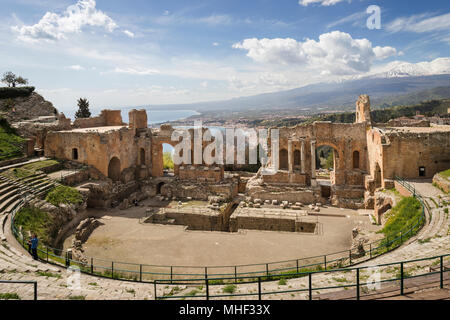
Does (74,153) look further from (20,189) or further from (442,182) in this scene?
(442,182)

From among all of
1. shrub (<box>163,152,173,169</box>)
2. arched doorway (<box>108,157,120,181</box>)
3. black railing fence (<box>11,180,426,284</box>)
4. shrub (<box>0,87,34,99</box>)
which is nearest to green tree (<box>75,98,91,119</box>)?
shrub (<box>0,87,34,99</box>)

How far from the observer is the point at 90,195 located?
83.8ft

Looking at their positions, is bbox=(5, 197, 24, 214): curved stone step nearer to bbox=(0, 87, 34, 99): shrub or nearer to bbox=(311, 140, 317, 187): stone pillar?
bbox=(311, 140, 317, 187): stone pillar

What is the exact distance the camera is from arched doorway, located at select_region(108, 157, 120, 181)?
1180 inches

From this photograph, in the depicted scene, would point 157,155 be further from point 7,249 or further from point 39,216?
point 7,249

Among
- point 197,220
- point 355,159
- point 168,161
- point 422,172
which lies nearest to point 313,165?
point 355,159

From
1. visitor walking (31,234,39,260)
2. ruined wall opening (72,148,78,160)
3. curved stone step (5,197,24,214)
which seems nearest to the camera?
visitor walking (31,234,39,260)

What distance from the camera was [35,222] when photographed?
18.3 metres

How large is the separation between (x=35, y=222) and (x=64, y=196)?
4001 millimetres

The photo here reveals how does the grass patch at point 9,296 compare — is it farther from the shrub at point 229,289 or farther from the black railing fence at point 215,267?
the shrub at point 229,289

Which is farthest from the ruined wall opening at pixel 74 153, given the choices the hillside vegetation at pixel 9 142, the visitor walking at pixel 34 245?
the visitor walking at pixel 34 245

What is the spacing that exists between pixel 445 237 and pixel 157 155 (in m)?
24.6

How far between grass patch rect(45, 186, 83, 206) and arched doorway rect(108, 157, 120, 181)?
6518 millimetres
